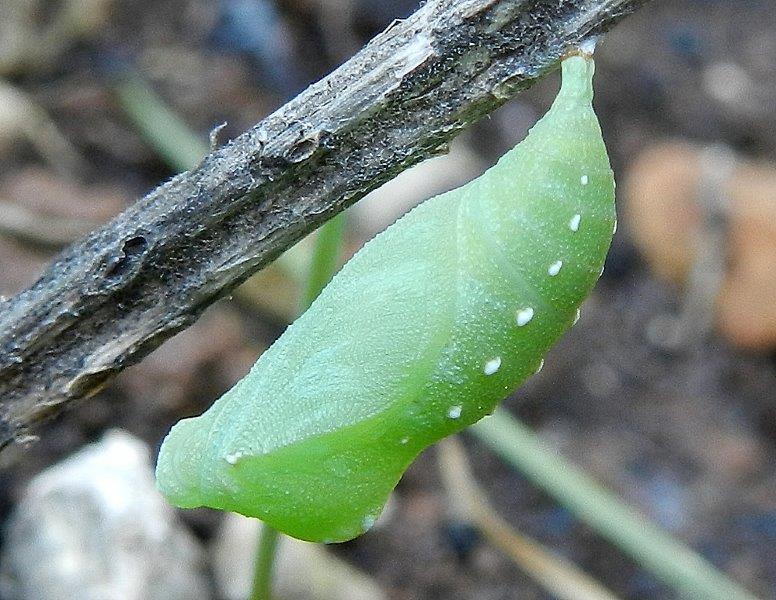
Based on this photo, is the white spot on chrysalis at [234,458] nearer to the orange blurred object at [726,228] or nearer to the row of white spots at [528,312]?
the row of white spots at [528,312]

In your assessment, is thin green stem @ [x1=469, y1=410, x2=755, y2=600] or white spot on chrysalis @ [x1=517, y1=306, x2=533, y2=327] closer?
white spot on chrysalis @ [x1=517, y1=306, x2=533, y2=327]

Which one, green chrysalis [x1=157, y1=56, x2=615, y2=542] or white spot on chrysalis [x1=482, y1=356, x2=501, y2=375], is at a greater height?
green chrysalis [x1=157, y1=56, x2=615, y2=542]

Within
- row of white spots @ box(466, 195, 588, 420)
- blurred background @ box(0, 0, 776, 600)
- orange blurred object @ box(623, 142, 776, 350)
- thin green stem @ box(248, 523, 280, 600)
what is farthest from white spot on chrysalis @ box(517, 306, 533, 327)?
orange blurred object @ box(623, 142, 776, 350)

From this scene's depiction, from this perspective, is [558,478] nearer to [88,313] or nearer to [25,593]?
[25,593]

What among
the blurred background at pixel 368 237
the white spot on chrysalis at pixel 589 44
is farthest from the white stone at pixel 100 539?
the white spot on chrysalis at pixel 589 44

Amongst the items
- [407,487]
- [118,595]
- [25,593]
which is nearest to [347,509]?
[118,595]

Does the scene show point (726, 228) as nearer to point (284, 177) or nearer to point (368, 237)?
point (368, 237)

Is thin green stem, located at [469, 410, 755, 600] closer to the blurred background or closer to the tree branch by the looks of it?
the blurred background
